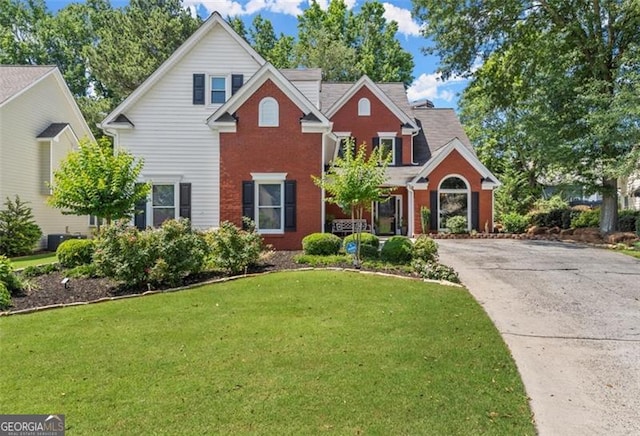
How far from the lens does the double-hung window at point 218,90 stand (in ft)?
51.4

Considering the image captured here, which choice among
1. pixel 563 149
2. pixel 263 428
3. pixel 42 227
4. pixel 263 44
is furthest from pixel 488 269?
pixel 263 44

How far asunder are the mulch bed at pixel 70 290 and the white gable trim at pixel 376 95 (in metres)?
13.6

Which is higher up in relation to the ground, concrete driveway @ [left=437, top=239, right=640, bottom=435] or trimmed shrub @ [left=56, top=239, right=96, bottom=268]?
trimmed shrub @ [left=56, top=239, right=96, bottom=268]

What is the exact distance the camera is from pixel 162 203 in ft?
50.2

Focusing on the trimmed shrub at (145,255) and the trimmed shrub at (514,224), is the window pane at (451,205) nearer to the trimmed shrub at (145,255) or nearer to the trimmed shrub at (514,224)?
the trimmed shrub at (514,224)

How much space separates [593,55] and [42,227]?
27.3 m

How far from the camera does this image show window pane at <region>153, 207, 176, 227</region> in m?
15.2

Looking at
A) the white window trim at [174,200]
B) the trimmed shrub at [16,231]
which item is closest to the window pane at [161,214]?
the white window trim at [174,200]

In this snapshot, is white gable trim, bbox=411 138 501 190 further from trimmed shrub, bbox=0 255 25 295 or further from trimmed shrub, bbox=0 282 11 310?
trimmed shrub, bbox=0 282 11 310

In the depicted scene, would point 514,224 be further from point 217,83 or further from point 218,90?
point 217,83

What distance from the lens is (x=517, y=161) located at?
110 feet

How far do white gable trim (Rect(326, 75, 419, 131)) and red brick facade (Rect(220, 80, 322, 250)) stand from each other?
25.6 feet

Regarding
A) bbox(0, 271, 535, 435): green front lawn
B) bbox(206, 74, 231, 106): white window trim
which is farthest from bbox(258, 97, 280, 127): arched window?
bbox(0, 271, 535, 435): green front lawn

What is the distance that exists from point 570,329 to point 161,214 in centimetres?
1358
